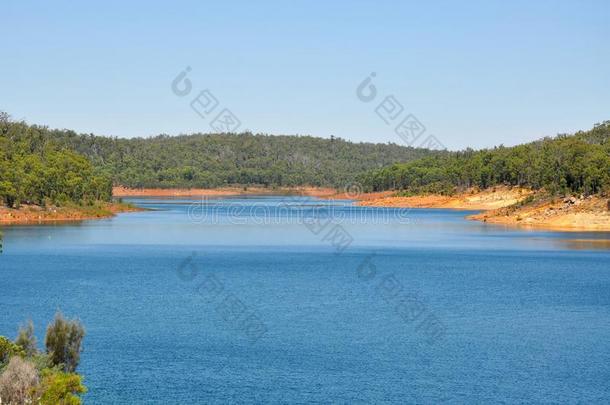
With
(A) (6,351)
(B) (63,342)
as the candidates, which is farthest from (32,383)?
(B) (63,342)

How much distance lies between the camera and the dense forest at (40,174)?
13388 centimetres

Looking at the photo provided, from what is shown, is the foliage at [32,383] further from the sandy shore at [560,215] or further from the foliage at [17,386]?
the sandy shore at [560,215]

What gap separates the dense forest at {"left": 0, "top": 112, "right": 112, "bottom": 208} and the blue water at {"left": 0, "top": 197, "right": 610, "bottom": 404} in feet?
120

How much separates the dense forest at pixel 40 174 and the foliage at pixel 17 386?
110 metres

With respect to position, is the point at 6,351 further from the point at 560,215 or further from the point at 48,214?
the point at 48,214

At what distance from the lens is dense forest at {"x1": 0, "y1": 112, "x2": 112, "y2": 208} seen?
13388cm

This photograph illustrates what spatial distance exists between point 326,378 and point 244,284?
2827cm

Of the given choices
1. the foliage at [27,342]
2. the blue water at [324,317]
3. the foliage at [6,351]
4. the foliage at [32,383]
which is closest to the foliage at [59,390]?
the foliage at [32,383]

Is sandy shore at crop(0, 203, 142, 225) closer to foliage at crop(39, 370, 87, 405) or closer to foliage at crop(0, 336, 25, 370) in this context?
foliage at crop(0, 336, 25, 370)

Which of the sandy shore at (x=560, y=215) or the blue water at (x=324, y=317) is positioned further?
the sandy shore at (x=560, y=215)

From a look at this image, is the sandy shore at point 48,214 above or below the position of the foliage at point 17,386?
above

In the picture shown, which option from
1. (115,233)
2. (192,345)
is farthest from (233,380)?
(115,233)

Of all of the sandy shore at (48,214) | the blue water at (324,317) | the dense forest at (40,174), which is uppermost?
the dense forest at (40,174)

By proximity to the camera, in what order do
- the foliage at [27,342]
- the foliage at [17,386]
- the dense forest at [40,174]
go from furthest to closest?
the dense forest at [40,174] < the foliage at [27,342] < the foliage at [17,386]
